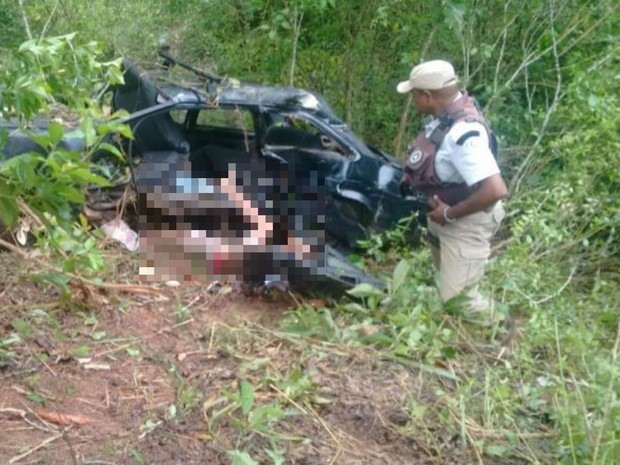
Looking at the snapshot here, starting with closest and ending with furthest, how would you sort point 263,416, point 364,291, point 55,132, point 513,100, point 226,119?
point 55,132 → point 263,416 → point 364,291 → point 226,119 → point 513,100

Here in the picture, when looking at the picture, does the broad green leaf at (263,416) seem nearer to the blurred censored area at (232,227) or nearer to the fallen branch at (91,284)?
the fallen branch at (91,284)

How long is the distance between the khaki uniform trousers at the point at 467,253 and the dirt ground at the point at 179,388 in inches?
32.2

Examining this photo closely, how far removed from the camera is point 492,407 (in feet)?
14.1

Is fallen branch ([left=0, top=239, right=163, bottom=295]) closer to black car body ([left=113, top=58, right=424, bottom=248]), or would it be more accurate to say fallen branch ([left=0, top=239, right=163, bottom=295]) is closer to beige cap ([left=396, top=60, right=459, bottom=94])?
black car body ([left=113, top=58, right=424, bottom=248])

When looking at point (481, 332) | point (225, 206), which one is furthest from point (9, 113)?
point (481, 332)

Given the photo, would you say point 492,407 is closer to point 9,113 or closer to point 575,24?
point 9,113

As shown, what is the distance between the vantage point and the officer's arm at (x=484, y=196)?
16.4ft

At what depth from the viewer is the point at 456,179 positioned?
17.1 feet

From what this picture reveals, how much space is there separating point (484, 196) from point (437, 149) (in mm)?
389

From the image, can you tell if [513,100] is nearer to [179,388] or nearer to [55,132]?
[179,388]

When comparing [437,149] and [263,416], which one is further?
[437,149]

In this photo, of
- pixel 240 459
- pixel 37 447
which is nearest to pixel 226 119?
pixel 37 447

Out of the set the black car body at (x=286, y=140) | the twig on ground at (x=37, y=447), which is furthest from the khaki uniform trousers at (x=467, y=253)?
the twig on ground at (x=37, y=447)

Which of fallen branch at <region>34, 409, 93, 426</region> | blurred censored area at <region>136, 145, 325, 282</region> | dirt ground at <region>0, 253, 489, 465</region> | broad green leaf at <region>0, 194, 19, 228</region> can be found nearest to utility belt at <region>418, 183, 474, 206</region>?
blurred censored area at <region>136, 145, 325, 282</region>
